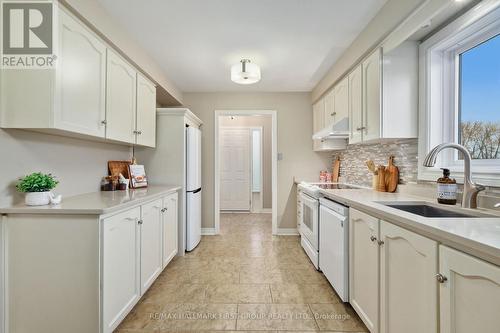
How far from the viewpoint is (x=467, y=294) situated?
0.84 m

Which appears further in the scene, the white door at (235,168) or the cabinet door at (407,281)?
the white door at (235,168)

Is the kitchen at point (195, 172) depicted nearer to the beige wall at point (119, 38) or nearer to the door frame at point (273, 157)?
the beige wall at point (119, 38)

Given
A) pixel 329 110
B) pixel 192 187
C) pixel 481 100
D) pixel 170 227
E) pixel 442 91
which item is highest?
pixel 329 110

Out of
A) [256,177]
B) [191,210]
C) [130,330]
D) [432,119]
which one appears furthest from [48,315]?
[256,177]

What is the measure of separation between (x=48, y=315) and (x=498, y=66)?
2965 millimetres

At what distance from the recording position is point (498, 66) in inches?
55.6

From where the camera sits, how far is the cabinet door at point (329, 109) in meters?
3.07

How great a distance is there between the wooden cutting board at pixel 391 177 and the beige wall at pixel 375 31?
1029mm

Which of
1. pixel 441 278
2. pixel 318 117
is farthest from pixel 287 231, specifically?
pixel 441 278

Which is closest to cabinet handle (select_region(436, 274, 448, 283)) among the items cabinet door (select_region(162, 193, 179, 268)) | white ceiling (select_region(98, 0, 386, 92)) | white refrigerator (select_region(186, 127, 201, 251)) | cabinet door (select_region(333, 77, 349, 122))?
white ceiling (select_region(98, 0, 386, 92))

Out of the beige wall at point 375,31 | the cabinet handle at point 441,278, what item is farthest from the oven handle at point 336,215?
the beige wall at point 375,31

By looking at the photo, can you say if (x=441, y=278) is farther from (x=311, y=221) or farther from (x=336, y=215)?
(x=311, y=221)

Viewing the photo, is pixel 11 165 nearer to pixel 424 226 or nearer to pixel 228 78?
pixel 424 226

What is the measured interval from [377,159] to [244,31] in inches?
72.3
